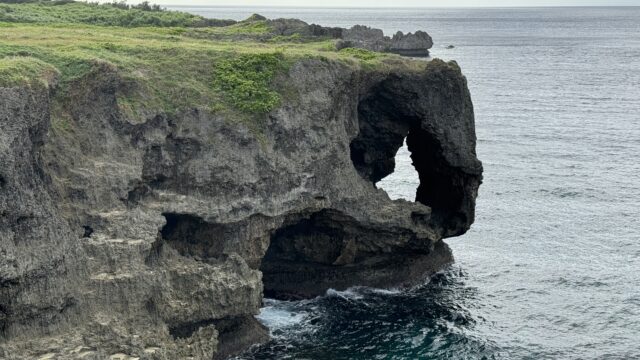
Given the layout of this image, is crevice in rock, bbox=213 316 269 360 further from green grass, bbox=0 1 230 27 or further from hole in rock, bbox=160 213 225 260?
green grass, bbox=0 1 230 27

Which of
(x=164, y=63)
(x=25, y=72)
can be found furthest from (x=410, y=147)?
(x=25, y=72)

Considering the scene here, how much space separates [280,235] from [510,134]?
4371cm

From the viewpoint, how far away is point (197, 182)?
111ft

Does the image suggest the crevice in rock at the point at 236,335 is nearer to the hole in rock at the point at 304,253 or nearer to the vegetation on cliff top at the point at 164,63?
the hole in rock at the point at 304,253

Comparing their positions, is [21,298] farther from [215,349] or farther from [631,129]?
[631,129]

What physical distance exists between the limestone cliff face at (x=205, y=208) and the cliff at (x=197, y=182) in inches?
2.8

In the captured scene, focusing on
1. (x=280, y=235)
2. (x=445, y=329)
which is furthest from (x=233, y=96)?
(x=445, y=329)

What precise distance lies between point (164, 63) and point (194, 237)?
7856 mm

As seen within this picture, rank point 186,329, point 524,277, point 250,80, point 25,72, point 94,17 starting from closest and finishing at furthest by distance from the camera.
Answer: point 25,72 → point 186,329 → point 250,80 → point 524,277 → point 94,17

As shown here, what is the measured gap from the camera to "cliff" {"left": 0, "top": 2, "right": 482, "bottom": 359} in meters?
28.1

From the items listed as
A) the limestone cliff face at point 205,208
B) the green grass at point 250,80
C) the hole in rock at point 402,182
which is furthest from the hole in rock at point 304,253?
the hole in rock at point 402,182

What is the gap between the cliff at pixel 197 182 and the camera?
28094 mm

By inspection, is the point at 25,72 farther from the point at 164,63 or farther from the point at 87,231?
the point at 164,63

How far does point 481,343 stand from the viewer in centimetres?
3694
